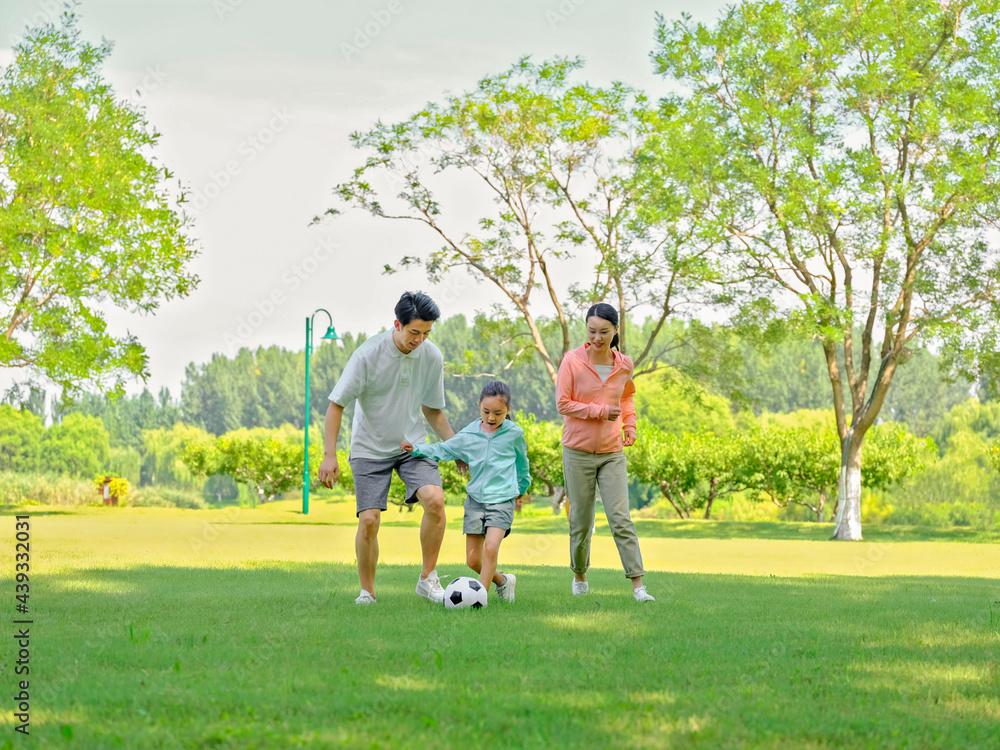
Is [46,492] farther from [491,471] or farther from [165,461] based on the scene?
[165,461]

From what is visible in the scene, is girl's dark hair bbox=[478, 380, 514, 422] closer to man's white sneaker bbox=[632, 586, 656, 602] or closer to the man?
the man

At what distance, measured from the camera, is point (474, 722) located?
347cm

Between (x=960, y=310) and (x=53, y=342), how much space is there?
22.8 m

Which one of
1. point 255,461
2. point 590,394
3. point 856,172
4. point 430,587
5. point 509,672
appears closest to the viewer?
point 509,672

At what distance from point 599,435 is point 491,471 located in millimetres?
864

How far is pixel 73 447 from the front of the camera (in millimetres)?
79250

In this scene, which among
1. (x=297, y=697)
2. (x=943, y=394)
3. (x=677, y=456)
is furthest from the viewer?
(x=943, y=394)

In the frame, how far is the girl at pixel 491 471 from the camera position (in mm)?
7293

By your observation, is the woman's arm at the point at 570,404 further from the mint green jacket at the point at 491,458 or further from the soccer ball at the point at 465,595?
the soccer ball at the point at 465,595

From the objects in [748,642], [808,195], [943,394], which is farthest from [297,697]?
[943,394]

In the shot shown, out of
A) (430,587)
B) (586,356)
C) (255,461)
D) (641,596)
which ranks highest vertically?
(586,356)

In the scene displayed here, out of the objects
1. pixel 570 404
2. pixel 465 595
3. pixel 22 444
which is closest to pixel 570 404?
pixel 570 404

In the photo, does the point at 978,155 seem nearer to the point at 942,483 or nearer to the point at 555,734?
the point at 555,734

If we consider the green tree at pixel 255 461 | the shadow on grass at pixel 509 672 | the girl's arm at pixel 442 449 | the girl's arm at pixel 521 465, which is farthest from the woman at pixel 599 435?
the green tree at pixel 255 461
